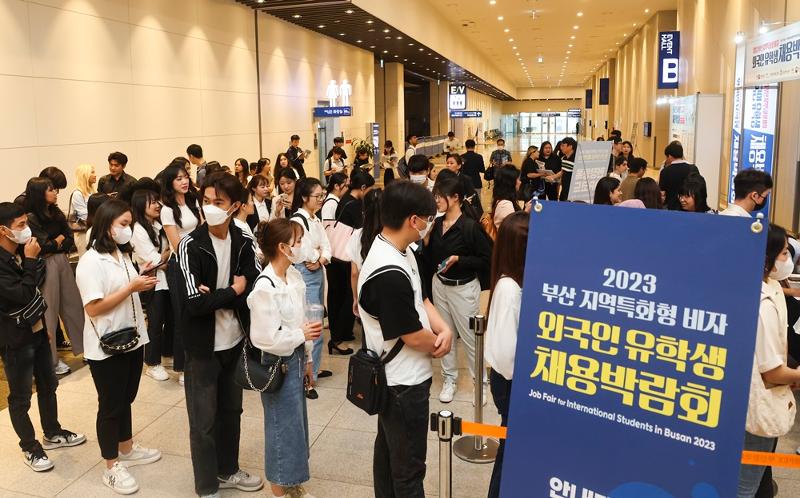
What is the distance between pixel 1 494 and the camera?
383 cm

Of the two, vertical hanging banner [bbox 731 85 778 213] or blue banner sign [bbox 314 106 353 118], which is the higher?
blue banner sign [bbox 314 106 353 118]

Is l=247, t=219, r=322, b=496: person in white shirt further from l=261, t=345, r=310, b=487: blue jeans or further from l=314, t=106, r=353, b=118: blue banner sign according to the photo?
l=314, t=106, r=353, b=118: blue banner sign

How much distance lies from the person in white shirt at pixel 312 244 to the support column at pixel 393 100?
21.0 metres

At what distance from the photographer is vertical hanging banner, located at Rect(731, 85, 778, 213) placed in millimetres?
9789

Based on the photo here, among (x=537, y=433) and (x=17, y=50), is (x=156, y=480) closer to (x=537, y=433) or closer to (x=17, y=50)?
(x=537, y=433)

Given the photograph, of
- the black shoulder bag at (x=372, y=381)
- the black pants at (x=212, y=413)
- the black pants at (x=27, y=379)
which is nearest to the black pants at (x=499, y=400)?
the black shoulder bag at (x=372, y=381)

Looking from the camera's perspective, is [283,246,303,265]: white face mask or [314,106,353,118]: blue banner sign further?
[314,106,353,118]: blue banner sign

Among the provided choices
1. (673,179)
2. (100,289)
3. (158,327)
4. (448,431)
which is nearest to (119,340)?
(100,289)

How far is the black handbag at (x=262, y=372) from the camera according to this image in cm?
330

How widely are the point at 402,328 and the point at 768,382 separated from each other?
1.39 m

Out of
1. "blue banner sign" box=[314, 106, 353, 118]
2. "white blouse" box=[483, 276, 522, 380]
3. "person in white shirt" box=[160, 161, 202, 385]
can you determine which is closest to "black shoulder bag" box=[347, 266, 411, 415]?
"white blouse" box=[483, 276, 522, 380]

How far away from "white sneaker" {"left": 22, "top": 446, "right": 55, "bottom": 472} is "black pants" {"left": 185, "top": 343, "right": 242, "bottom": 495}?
106 centimetres

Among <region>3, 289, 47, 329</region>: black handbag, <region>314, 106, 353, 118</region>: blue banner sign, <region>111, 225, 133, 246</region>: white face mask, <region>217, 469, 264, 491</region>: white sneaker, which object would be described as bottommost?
<region>217, 469, 264, 491</region>: white sneaker

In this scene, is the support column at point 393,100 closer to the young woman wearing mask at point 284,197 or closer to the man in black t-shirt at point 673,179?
the man in black t-shirt at point 673,179
